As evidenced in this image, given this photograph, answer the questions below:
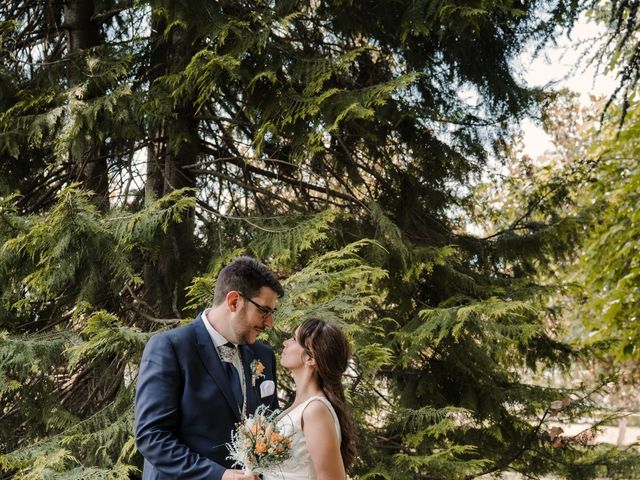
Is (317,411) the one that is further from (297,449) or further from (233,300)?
(233,300)

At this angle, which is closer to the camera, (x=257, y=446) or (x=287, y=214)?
(x=257, y=446)

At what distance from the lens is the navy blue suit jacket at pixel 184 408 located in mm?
2774

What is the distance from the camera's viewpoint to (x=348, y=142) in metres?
6.67

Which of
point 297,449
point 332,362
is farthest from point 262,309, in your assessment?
point 297,449

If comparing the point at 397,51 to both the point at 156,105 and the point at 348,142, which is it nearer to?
the point at 348,142

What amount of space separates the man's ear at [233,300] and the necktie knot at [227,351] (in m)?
0.17

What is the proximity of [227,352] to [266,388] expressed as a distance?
0.29 metres

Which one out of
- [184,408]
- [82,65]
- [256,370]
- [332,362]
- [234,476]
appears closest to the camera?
[234,476]

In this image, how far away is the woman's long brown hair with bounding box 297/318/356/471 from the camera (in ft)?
11.0

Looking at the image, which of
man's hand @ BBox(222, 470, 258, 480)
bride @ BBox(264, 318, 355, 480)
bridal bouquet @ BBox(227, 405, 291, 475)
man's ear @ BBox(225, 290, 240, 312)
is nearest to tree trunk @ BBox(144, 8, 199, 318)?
bride @ BBox(264, 318, 355, 480)

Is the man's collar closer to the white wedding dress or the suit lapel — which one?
the suit lapel

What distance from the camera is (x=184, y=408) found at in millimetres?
2924

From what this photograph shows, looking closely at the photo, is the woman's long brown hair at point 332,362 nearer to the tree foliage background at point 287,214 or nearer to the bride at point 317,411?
the bride at point 317,411

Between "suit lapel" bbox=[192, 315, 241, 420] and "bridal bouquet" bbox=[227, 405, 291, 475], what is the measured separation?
0.53ft
